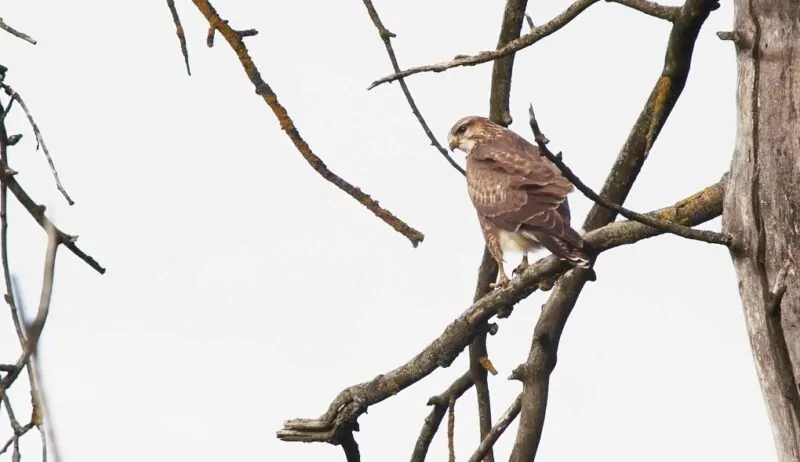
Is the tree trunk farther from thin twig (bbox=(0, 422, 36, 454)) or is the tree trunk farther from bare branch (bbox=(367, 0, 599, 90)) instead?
thin twig (bbox=(0, 422, 36, 454))

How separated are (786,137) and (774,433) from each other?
105 cm

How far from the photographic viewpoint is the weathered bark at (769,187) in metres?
4.38

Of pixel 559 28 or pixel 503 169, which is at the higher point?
pixel 503 169

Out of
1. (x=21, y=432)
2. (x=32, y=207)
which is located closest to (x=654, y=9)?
(x=32, y=207)

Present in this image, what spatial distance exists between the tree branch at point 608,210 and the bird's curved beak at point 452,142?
3.62 metres

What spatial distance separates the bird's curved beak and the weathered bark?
18.8 feet

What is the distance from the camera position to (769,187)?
14.5 ft

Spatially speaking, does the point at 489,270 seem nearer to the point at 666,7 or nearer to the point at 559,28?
the point at 666,7

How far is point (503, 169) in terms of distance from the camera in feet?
28.8

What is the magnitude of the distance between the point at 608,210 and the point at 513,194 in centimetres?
202

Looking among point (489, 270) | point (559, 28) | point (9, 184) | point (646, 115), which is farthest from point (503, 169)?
point (9, 184)

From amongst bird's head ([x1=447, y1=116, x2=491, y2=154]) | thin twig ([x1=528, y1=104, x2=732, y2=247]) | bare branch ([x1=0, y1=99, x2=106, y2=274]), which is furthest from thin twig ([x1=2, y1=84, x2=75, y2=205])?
bird's head ([x1=447, y1=116, x2=491, y2=154])

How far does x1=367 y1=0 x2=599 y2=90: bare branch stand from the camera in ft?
15.5

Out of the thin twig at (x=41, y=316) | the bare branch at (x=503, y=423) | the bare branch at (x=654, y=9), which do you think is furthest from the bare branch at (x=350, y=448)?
the thin twig at (x=41, y=316)
